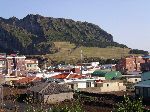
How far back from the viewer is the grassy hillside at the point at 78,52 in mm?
135462

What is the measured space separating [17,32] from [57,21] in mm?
39615

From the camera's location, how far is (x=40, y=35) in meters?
171

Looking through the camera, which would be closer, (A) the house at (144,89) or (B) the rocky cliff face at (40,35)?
(A) the house at (144,89)

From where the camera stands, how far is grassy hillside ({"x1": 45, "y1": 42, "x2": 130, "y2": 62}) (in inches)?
5333

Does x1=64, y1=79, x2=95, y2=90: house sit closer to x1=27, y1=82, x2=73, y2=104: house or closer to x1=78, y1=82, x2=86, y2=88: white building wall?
x1=78, y1=82, x2=86, y2=88: white building wall

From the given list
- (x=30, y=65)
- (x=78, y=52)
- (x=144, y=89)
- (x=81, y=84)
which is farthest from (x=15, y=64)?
(x=78, y=52)

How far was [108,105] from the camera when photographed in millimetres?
35062

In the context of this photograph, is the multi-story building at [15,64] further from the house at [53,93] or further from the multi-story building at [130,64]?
the house at [53,93]

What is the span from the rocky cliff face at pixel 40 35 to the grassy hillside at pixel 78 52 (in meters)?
4.17

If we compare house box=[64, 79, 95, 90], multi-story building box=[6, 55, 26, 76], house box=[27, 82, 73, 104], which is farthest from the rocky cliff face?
house box=[27, 82, 73, 104]

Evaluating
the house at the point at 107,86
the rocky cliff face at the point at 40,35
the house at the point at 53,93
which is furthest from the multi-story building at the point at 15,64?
the rocky cliff face at the point at 40,35

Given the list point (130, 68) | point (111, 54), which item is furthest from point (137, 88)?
point (111, 54)

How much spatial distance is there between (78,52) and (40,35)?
29081 mm

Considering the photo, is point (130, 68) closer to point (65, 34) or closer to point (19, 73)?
point (19, 73)
